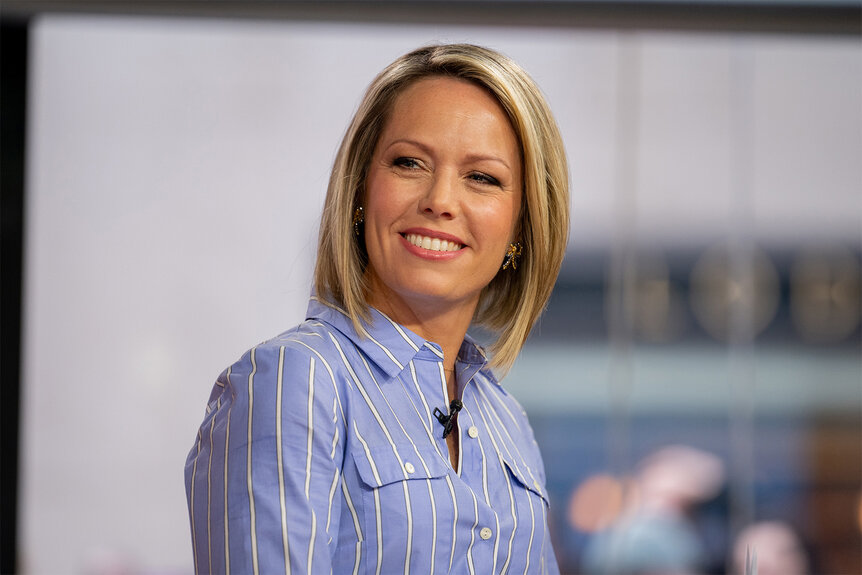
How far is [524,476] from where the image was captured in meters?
1.32

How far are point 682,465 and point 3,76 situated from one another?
2.84 m

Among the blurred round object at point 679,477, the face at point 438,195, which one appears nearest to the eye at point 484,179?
the face at point 438,195

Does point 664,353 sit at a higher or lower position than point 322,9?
lower

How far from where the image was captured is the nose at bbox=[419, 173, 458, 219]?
48.6 inches

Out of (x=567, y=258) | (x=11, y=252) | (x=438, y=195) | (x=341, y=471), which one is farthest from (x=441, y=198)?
(x=11, y=252)

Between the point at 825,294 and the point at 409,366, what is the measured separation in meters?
3.01

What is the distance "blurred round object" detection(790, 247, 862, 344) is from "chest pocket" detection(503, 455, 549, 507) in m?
2.73

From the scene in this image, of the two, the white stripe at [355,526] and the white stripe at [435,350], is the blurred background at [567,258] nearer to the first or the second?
the white stripe at [435,350]

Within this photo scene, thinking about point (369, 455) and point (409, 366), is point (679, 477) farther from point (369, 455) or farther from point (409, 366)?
point (369, 455)

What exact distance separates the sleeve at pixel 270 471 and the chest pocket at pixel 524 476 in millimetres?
296

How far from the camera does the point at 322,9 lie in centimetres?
370

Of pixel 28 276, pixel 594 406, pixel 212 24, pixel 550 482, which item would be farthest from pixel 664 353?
pixel 28 276

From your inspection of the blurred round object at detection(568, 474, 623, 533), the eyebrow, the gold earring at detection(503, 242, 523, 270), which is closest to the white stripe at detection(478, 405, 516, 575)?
the gold earring at detection(503, 242, 523, 270)

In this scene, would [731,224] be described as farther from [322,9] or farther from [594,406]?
[322,9]
